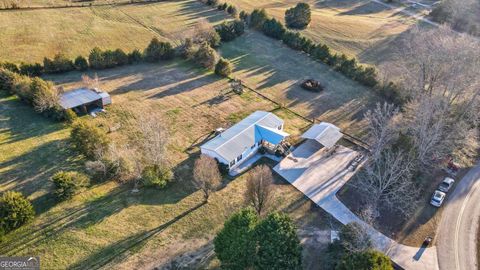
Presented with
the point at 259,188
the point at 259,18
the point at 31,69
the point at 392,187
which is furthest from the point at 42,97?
the point at 259,18

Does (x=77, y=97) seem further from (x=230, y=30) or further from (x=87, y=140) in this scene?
(x=230, y=30)

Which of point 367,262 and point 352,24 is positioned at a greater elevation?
point 352,24

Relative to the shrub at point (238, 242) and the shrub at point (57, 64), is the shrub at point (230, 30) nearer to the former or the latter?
the shrub at point (57, 64)

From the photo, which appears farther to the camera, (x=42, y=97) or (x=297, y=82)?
(x=297, y=82)

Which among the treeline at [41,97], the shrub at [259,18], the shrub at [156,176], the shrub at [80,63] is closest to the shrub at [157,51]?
the shrub at [80,63]

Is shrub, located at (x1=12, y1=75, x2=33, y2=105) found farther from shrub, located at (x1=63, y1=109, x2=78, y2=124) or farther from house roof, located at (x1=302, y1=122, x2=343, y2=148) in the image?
house roof, located at (x1=302, y1=122, x2=343, y2=148)

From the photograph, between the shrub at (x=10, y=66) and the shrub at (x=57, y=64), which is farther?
the shrub at (x=57, y=64)

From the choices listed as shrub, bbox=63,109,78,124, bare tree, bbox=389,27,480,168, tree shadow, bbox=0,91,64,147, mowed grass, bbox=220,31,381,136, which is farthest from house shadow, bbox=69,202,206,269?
mowed grass, bbox=220,31,381,136
